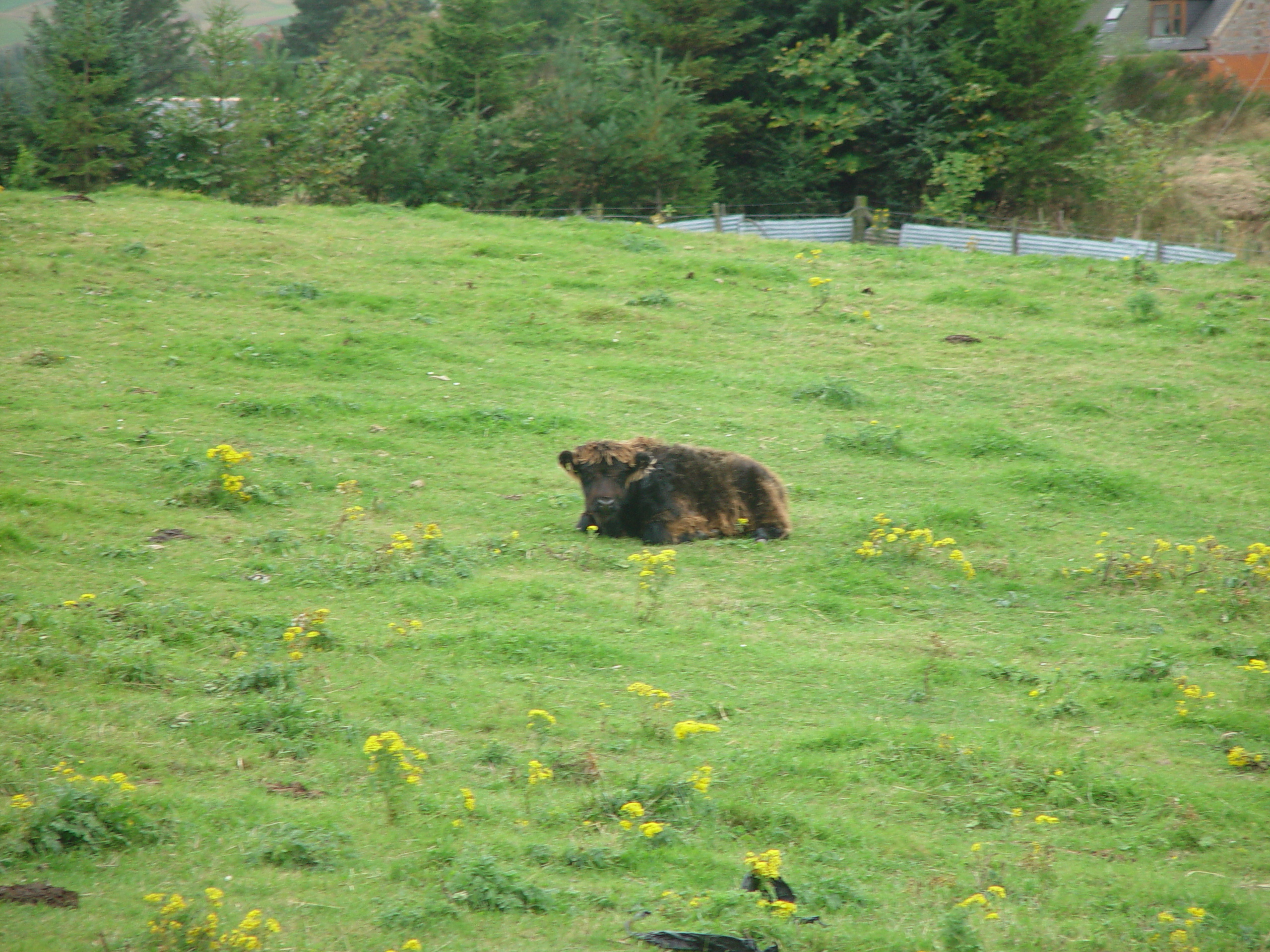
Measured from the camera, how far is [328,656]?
777 cm

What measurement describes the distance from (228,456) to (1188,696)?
8300mm

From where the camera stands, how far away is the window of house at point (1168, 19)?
171ft

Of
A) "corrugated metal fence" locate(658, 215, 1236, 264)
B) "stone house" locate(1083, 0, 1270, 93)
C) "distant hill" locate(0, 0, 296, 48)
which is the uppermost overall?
"distant hill" locate(0, 0, 296, 48)

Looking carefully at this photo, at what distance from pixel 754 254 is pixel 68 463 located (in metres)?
14.3

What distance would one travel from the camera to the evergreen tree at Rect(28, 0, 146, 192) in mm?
25141

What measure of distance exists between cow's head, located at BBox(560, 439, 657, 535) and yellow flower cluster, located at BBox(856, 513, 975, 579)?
7.39 feet

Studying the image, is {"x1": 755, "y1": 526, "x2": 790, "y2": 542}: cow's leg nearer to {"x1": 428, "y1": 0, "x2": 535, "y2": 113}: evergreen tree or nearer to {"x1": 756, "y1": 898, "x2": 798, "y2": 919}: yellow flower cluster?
{"x1": 756, "y1": 898, "x2": 798, "y2": 919}: yellow flower cluster

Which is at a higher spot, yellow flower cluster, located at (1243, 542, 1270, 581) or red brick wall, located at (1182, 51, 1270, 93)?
red brick wall, located at (1182, 51, 1270, 93)

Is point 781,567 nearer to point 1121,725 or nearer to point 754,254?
point 1121,725

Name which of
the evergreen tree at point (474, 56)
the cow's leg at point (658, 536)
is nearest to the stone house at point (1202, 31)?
the evergreen tree at point (474, 56)

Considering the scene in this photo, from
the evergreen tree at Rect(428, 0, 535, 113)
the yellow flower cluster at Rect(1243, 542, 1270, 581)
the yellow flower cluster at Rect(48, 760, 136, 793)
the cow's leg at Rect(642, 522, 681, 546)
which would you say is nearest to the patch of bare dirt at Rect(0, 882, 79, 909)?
the yellow flower cluster at Rect(48, 760, 136, 793)

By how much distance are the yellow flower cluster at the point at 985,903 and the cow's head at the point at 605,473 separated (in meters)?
5.97

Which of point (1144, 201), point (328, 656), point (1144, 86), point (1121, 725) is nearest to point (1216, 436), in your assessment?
point (1121, 725)

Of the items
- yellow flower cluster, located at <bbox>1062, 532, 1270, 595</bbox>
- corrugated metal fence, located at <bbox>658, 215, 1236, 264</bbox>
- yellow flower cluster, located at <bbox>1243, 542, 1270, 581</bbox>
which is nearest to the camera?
yellow flower cluster, located at <bbox>1243, 542, 1270, 581</bbox>
